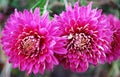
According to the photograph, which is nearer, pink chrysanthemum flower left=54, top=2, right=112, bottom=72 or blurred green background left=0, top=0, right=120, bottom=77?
pink chrysanthemum flower left=54, top=2, right=112, bottom=72

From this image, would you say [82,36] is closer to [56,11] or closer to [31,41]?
[31,41]

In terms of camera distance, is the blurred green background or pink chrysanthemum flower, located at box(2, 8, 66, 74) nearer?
pink chrysanthemum flower, located at box(2, 8, 66, 74)

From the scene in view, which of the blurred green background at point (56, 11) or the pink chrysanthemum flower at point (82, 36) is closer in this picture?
the pink chrysanthemum flower at point (82, 36)

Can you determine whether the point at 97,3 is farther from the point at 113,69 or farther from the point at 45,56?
the point at 45,56

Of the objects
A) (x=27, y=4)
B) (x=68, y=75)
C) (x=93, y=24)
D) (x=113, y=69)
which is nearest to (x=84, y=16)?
(x=93, y=24)

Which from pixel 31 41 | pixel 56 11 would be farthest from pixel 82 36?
pixel 56 11
